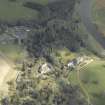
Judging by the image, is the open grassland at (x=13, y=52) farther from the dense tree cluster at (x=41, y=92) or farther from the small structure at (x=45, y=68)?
the small structure at (x=45, y=68)

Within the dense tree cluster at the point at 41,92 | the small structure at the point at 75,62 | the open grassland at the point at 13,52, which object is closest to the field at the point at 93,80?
the small structure at the point at 75,62

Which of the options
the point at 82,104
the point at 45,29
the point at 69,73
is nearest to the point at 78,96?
the point at 82,104

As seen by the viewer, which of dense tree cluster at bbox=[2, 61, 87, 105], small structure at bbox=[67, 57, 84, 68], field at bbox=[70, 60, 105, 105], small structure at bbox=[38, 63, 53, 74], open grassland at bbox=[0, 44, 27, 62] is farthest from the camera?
small structure at bbox=[67, 57, 84, 68]

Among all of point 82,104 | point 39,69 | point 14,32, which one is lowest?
point 82,104

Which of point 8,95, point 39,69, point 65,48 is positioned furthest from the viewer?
point 65,48

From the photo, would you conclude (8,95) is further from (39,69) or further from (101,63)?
(101,63)

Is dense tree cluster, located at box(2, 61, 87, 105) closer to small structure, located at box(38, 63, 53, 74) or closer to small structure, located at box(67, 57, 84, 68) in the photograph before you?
small structure, located at box(38, 63, 53, 74)

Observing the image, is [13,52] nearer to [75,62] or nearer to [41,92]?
[41,92]

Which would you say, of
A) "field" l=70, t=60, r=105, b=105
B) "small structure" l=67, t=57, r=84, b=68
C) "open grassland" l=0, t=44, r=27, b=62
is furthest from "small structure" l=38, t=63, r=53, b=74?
"open grassland" l=0, t=44, r=27, b=62
